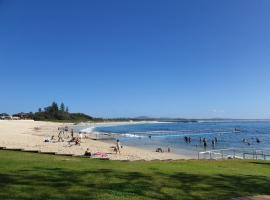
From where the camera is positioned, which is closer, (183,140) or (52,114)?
(183,140)

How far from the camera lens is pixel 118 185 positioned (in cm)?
947

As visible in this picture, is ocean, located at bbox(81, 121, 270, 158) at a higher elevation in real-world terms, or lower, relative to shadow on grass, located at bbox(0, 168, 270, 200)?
lower

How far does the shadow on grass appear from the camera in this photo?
27.3 feet

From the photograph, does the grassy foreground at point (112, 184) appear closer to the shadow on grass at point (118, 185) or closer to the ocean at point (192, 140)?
the shadow on grass at point (118, 185)

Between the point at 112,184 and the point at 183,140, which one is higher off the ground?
the point at 112,184

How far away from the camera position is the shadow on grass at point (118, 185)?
831 cm

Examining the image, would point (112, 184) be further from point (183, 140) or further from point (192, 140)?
point (192, 140)

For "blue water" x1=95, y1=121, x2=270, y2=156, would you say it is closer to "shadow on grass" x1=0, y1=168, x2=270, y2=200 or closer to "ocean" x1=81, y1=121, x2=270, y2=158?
"ocean" x1=81, y1=121, x2=270, y2=158

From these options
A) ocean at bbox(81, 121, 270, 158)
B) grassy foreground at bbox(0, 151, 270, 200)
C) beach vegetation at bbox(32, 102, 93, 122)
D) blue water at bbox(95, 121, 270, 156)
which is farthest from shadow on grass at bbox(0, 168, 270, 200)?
beach vegetation at bbox(32, 102, 93, 122)

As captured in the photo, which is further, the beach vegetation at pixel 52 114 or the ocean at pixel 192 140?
the beach vegetation at pixel 52 114

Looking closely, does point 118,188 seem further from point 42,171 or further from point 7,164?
point 7,164

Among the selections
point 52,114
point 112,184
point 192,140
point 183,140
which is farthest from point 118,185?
point 52,114

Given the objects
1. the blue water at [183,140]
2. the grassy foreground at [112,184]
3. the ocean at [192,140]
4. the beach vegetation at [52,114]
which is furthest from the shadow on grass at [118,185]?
the beach vegetation at [52,114]

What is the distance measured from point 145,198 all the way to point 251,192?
10.4 feet
